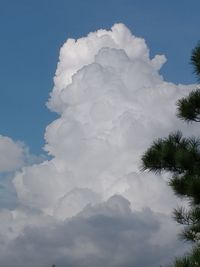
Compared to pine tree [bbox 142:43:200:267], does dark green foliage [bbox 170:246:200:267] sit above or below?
below

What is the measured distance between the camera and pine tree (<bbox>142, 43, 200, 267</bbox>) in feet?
60.0

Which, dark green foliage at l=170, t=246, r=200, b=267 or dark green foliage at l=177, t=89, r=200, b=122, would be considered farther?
dark green foliage at l=177, t=89, r=200, b=122

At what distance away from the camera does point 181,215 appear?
770 inches

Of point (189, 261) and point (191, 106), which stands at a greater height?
point (191, 106)

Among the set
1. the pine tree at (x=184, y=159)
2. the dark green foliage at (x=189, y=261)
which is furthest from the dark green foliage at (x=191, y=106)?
the dark green foliage at (x=189, y=261)

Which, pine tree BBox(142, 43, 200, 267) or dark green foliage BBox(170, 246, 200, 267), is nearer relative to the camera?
dark green foliage BBox(170, 246, 200, 267)

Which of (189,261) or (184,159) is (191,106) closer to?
(184,159)

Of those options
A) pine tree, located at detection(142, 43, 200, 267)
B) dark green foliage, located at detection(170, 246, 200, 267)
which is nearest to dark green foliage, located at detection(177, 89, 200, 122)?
pine tree, located at detection(142, 43, 200, 267)

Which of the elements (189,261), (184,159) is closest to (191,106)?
(184,159)

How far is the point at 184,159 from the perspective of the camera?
18281mm

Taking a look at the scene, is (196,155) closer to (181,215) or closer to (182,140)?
(182,140)

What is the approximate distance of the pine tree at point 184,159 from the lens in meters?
18.3

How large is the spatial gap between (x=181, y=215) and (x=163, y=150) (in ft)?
8.50

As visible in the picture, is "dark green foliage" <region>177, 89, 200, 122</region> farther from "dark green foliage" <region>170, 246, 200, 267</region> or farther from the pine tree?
"dark green foliage" <region>170, 246, 200, 267</region>
